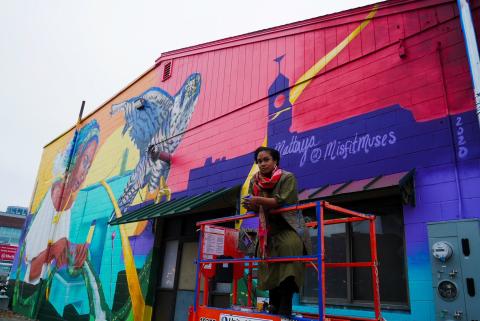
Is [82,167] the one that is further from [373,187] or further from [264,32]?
[373,187]

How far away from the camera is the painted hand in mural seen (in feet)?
32.3

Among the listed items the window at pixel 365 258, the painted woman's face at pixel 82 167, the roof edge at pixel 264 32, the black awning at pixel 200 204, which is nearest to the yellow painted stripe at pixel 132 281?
the black awning at pixel 200 204

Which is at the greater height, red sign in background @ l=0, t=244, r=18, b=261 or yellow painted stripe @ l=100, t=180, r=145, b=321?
red sign in background @ l=0, t=244, r=18, b=261

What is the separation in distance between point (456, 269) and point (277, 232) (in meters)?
2.13

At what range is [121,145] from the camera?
12281mm

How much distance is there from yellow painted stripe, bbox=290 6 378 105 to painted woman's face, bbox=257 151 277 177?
376 centimetres

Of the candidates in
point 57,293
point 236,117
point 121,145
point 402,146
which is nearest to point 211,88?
point 236,117

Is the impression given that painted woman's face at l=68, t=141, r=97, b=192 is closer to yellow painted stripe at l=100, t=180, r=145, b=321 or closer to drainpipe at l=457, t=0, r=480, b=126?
yellow painted stripe at l=100, t=180, r=145, b=321

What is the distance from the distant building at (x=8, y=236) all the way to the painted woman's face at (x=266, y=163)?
25878 mm

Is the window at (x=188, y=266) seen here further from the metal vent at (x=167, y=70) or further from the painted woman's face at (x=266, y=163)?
the painted woman's face at (x=266, y=163)

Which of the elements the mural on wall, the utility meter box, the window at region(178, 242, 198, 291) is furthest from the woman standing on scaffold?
the mural on wall

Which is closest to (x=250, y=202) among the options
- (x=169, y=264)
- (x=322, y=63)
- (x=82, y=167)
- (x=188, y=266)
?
(x=322, y=63)

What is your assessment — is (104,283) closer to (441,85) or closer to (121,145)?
(121,145)

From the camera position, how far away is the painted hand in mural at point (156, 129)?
32.3 feet
